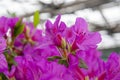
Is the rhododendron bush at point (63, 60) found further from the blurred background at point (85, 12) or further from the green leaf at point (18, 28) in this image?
the blurred background at point (85, 12)

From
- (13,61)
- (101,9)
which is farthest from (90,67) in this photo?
(101,9)

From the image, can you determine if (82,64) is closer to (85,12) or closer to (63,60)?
(63,60)

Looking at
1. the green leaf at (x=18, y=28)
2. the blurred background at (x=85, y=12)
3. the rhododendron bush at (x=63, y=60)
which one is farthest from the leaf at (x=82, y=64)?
the blurred background at (x=85, y=12)

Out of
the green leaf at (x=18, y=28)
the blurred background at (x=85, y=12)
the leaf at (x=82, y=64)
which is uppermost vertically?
the green leaf at (x=18, y=28)

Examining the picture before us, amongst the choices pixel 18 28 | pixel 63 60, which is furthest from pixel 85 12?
pixel 63 60

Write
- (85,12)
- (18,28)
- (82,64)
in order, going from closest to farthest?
(82,64) < (18,28) < (85,12)

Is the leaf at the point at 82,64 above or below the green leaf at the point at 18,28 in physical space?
below
